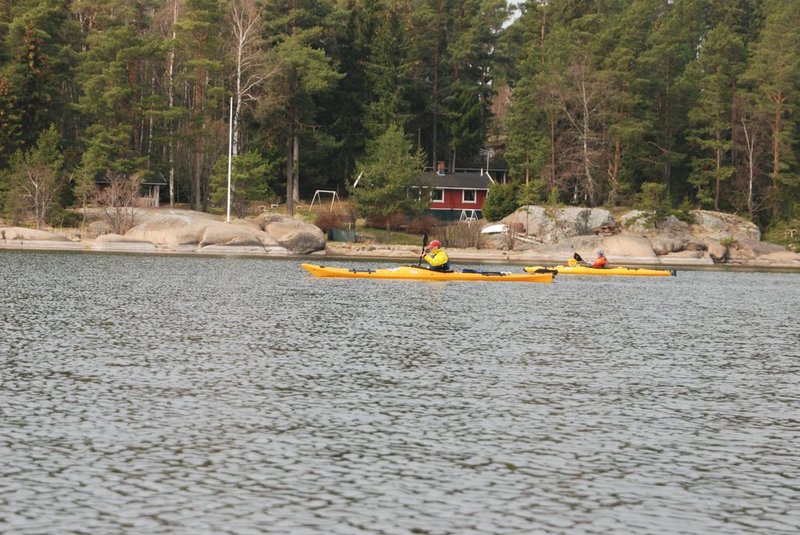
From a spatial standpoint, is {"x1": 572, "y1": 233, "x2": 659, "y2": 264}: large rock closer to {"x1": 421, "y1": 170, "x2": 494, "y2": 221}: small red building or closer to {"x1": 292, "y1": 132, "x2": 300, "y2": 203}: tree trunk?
{"x1": 421, "y1": 170, "x2": 494, "y2": 221}: small red building

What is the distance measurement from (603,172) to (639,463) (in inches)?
3054

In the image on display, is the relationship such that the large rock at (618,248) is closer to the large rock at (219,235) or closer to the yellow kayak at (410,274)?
the large rock at (219,235)

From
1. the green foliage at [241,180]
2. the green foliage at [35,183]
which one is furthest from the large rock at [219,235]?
the green foliage at [35,183]

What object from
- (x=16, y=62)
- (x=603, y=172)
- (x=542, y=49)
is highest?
(x=542, y=49)

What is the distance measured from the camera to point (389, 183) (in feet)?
261

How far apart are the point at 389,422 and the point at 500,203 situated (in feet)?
241

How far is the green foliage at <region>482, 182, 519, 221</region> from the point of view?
8744 cm

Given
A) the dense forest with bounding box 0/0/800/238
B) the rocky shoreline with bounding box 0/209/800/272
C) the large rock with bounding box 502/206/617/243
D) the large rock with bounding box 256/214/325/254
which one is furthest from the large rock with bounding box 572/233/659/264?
the large rock with bounding box 256/214/325/254

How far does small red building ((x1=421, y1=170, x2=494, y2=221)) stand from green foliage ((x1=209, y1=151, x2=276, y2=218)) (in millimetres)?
21311

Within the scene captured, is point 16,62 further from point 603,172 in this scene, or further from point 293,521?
point 293,521

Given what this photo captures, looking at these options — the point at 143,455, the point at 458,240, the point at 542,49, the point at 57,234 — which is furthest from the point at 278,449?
the point at 542,49

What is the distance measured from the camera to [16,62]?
76438 mm

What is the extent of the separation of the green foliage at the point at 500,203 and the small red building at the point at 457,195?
6.84m

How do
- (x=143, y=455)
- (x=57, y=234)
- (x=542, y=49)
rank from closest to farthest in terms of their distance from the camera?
1. (x=143, y=455)
2. (x=57, y=234)
3. (x=542, y=49)
